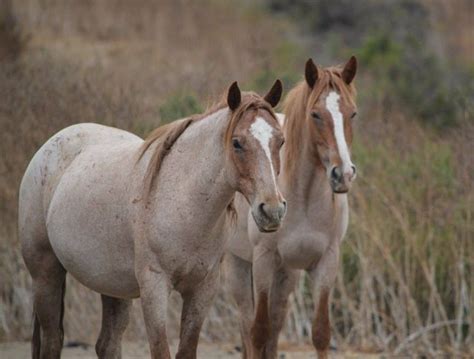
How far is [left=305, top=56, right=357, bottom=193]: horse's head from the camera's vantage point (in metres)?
6.30

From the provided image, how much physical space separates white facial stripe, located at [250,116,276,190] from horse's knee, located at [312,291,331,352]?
1.96 m

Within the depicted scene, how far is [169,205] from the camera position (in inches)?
217

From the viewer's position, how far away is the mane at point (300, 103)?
6.63m

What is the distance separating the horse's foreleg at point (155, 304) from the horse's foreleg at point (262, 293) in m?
1.60

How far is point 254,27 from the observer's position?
2223 centimetres

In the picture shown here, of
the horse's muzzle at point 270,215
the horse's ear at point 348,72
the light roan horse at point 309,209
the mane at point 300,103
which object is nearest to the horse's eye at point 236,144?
the horse's muzzle at point 270,215

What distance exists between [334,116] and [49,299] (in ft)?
6.45

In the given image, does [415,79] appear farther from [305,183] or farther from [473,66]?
[305,183]

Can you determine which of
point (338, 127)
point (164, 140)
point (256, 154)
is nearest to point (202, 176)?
point (164, 140)

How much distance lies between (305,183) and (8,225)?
12.3 ft

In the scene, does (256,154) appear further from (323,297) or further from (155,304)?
(323,297)

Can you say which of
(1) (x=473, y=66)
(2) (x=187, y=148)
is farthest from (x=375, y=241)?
(1) (x=473, y=66)

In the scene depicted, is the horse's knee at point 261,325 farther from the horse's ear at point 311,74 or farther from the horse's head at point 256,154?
the horse's head at point 256,154

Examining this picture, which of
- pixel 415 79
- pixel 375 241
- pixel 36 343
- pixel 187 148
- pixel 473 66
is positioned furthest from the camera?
pixel 473 66
